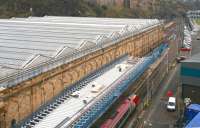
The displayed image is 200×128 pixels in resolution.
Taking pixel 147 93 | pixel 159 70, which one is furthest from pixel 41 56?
pixel 159 70

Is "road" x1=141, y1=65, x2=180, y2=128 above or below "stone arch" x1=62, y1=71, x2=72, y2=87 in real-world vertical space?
below

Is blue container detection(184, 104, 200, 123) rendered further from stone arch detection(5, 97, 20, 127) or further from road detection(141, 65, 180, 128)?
stone arch detection(5, 97, 20, 127)

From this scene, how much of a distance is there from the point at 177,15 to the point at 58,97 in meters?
116

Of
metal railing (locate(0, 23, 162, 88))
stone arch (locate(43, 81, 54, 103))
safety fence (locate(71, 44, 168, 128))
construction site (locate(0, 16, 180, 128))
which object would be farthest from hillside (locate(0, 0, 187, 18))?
stone arch (locate(43, 81, 54, 103))

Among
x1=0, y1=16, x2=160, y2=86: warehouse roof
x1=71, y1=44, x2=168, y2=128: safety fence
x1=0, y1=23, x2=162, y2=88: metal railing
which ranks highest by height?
x1=0, y1=16, x2=160, y2=86: warehouse roof

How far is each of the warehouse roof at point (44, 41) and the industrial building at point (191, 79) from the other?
30.3 feet

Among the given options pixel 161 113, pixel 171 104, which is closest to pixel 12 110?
pixel 161 113

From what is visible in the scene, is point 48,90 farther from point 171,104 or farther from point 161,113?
point 171,104

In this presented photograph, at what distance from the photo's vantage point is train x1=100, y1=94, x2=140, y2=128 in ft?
79.4

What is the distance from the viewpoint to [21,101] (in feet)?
76.3

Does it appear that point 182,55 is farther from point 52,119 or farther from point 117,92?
point 52,119

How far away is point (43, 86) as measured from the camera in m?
25.9

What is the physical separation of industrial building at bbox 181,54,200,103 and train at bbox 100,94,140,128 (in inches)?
212

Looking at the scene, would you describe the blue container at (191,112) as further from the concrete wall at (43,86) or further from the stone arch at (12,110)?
the stone arch at (12,110)
